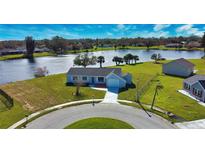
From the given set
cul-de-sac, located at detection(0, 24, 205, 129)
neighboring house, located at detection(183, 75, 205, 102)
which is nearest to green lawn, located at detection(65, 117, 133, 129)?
cul-de-sac, located at detection(0, 24, 205, 129)

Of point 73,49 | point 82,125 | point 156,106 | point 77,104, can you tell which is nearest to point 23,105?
point 77,104

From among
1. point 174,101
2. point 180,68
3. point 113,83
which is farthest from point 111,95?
point 180,68

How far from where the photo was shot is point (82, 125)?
14305 millimetres

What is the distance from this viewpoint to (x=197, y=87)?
64.7ft

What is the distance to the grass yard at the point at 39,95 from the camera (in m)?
16.8

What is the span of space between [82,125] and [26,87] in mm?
12367

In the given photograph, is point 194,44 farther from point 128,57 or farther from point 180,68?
point 180,68

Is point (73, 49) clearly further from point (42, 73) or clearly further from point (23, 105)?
point (23, 105)

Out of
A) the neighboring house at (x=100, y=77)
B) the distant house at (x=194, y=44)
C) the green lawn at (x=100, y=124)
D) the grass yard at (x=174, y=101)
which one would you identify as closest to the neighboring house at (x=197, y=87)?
→ the grass yard at (x=174, y=101)

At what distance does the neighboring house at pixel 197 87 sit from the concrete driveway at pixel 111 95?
316 inches

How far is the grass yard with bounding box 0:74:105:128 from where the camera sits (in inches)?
662

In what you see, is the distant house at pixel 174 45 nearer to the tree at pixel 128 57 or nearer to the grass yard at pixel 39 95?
the tree at pixel 128 57
